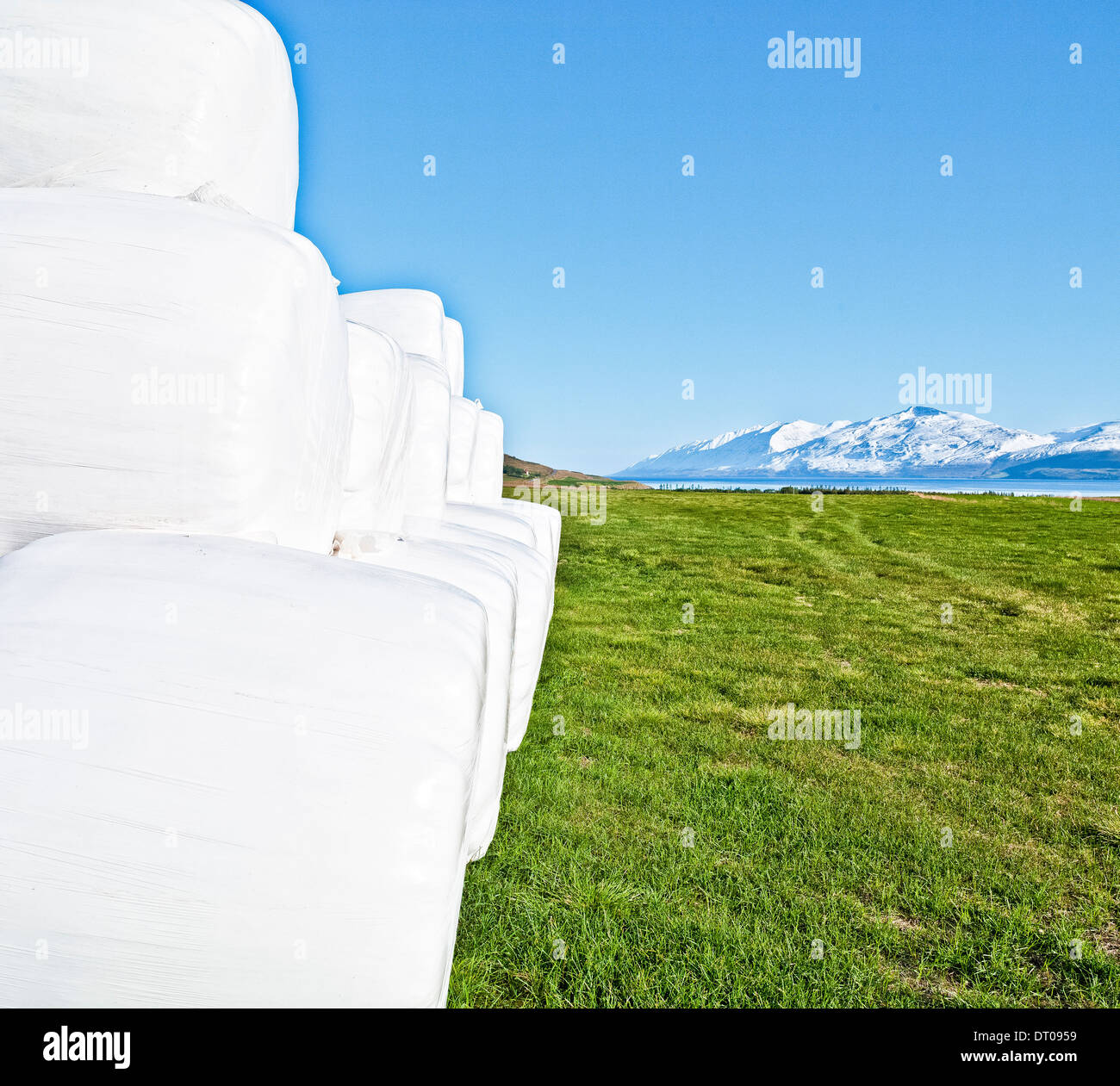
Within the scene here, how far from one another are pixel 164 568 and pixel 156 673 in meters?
0.13

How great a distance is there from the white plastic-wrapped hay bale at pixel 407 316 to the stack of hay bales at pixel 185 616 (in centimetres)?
201

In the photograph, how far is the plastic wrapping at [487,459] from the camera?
5094 mm

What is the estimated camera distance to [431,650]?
86 centimetres

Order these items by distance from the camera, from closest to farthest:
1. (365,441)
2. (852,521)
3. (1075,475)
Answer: (365,441)
(852,521)
(1075,475)

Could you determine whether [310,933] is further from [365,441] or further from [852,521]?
[852,521]

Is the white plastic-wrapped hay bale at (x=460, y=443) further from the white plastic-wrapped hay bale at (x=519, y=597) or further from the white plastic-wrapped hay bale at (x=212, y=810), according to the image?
the white plastic-wrapped hay bale at (x=212, y=810)

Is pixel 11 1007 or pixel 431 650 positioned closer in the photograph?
pixel 11 1007

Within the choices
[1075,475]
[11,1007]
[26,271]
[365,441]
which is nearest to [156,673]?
[11,1007]

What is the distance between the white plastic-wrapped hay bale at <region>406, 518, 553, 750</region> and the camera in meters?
2.27

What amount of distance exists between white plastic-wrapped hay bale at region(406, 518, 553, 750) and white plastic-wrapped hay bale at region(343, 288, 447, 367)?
0.91m

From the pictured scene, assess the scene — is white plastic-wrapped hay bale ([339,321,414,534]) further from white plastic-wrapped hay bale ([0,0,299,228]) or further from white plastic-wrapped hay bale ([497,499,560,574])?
white plastic-wrapped hay bale ([497,499,560,574])

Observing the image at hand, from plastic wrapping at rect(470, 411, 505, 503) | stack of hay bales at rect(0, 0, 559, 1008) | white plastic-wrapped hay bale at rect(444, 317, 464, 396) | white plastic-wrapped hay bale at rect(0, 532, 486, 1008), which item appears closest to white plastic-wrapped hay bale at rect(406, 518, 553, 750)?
stack of hay bales at rect(0, 0, 559, 1008)

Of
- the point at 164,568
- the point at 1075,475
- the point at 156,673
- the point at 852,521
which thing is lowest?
the point at 156,673
